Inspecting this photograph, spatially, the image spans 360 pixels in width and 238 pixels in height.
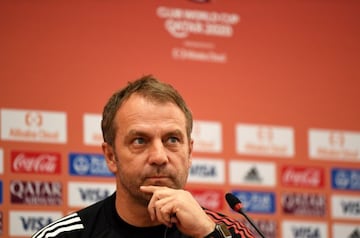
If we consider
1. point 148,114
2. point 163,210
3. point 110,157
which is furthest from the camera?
point 110,157

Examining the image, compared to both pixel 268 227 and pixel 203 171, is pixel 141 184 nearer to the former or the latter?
pixel 203 171

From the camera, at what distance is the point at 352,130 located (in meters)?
4.96

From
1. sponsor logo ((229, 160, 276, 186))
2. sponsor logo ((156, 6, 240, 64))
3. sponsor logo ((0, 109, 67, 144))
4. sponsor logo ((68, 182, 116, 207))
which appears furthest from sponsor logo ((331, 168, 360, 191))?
sponsor logo ((0, 109, 67, 144))

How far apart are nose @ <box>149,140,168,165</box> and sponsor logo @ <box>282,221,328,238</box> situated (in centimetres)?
236

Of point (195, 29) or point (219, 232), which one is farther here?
point (195, 29)

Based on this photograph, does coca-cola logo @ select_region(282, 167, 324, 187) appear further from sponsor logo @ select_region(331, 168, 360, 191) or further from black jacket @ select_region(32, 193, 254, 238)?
black jacket @ select_region(32, 193, 254, 238)

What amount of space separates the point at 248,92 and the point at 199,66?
408mm

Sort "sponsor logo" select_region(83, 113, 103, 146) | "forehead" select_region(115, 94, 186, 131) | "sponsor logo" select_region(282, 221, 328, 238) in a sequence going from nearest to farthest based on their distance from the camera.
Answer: "forehead" select_region(115, 94, 186, 131) < "sponsor logo" select_region(83, 113, 103, 146) < "sponsor logo" select_region(282, 221, 328, 238)

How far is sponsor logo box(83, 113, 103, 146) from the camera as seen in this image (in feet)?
14.0

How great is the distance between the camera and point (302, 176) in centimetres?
475

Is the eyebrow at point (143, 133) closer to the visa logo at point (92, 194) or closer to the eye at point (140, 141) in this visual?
the eye at point (140, 141)

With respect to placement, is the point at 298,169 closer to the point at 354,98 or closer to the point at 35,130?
the point at 354,98

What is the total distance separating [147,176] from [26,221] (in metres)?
1.72

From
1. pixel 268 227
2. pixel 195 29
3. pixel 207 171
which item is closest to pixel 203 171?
pixel 207 171
